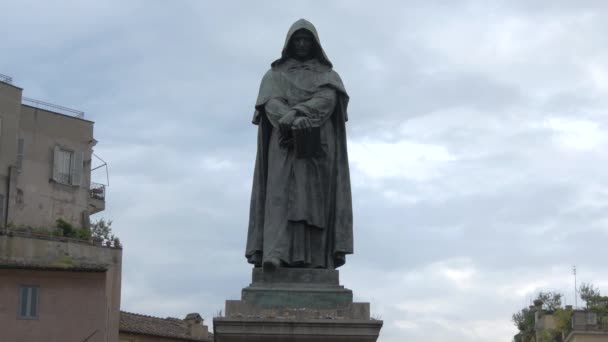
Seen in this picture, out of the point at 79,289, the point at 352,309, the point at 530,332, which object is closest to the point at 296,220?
the point at 352,309

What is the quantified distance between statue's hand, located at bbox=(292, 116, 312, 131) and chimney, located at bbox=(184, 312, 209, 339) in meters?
55.7

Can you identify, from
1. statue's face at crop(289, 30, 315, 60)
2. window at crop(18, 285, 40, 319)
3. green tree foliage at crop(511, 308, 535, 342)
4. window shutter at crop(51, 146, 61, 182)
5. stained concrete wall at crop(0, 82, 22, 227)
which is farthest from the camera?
green tree foliage at crop(511, 308, 535, 342)

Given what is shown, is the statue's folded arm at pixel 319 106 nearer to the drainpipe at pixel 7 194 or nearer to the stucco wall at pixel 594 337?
the drainpipe at pixel 7 194

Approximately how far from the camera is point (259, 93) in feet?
47.5

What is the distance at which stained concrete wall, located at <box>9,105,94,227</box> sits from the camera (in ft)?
217

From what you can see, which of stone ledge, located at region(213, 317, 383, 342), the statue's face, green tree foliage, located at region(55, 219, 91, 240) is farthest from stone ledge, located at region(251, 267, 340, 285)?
green tree foliage, located at region(55, 219, 91, 240)

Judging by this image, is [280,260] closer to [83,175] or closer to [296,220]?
[296,220]

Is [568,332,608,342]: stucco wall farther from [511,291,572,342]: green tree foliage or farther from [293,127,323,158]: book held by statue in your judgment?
[293,127,323,158]: book held by statue

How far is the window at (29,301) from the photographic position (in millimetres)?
57844

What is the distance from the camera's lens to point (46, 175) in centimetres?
6812

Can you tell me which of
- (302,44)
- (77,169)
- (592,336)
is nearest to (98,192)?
(77,169)

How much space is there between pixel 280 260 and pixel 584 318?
62756 millimetres

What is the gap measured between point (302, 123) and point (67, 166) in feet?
186

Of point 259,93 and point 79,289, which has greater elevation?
point 79,289
